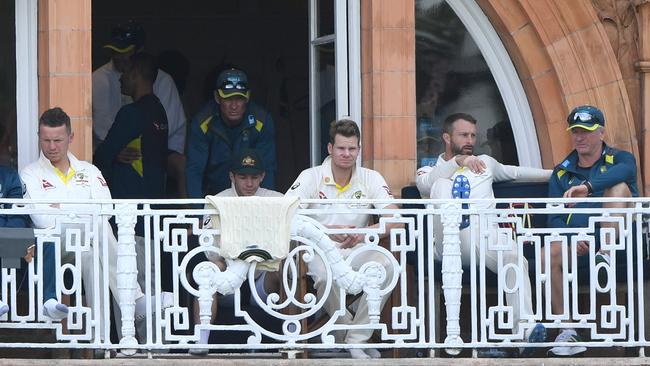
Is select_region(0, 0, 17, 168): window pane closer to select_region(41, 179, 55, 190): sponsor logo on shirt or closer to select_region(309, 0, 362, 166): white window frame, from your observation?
select_region(41, 179, 55, 190): sponsor logo on shirt

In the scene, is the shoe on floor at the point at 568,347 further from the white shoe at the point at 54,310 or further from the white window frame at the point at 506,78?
the white shoe at the point at 54,310

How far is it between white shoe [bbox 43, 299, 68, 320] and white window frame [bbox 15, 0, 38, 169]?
213cm

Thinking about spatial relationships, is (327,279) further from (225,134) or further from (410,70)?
(410,70)

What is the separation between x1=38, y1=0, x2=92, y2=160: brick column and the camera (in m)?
15.0

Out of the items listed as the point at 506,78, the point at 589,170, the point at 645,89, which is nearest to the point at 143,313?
the point at 589,170

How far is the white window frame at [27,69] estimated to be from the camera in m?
15.2

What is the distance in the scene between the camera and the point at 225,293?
530 inches

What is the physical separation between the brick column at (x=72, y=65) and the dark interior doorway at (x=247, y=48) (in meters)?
3.97

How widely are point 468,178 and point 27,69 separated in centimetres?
325

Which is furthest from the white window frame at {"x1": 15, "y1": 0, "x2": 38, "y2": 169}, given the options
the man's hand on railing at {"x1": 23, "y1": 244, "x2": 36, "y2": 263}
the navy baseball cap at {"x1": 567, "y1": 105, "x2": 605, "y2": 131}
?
the navy baseball cap at {"x1": 567, "y1": 105, "x2": 605, "y2": 131}

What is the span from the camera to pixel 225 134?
15.4 metres

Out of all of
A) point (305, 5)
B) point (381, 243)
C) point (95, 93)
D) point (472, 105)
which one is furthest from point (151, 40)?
point (381, 243)

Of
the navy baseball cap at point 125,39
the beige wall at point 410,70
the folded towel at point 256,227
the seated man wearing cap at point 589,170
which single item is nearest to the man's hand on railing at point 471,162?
the seated man wearing cap at point 589,170

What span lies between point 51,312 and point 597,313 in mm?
3889
